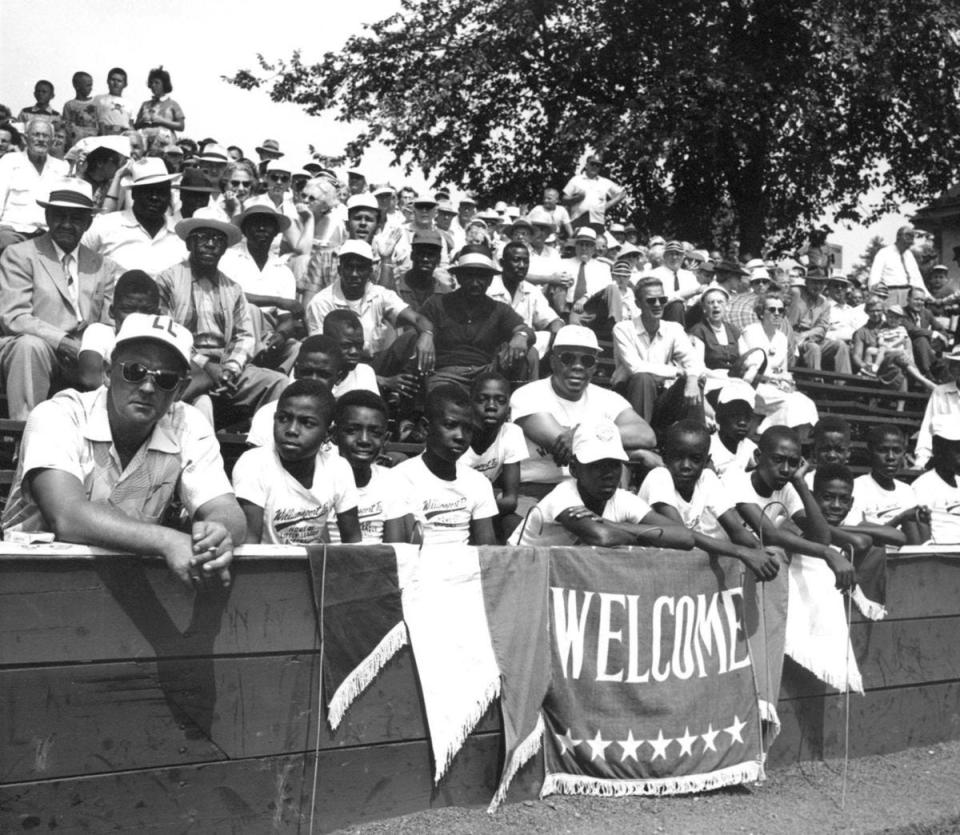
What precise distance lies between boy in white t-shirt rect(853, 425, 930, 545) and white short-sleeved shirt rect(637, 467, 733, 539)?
1.57m

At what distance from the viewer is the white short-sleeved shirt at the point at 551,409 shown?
8242 mm

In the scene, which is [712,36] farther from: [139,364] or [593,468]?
[139,364]

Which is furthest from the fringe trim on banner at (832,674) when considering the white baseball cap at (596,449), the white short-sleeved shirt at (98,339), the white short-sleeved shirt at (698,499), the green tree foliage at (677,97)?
the green tree foliage at (677,97)

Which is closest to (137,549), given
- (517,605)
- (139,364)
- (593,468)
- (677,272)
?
(139,364)

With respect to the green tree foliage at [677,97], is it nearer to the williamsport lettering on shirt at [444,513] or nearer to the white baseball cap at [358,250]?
the white baseball cap at [358,250]

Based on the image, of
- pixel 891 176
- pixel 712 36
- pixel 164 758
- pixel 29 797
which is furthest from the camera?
pixel 891 176

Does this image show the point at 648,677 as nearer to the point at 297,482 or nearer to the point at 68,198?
the point at 297,482

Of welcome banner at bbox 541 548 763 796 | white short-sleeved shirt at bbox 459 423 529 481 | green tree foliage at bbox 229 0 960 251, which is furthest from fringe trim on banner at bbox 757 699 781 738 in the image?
green tree foliage at bbox 229 0 960 251

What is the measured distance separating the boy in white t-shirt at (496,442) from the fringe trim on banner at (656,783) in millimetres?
1970

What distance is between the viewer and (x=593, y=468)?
257 inches

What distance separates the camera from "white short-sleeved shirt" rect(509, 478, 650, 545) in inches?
254

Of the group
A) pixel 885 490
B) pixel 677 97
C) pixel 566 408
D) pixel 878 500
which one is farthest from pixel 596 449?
pixel 677 97

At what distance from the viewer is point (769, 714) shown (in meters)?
6.60

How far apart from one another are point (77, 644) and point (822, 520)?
429 cm
